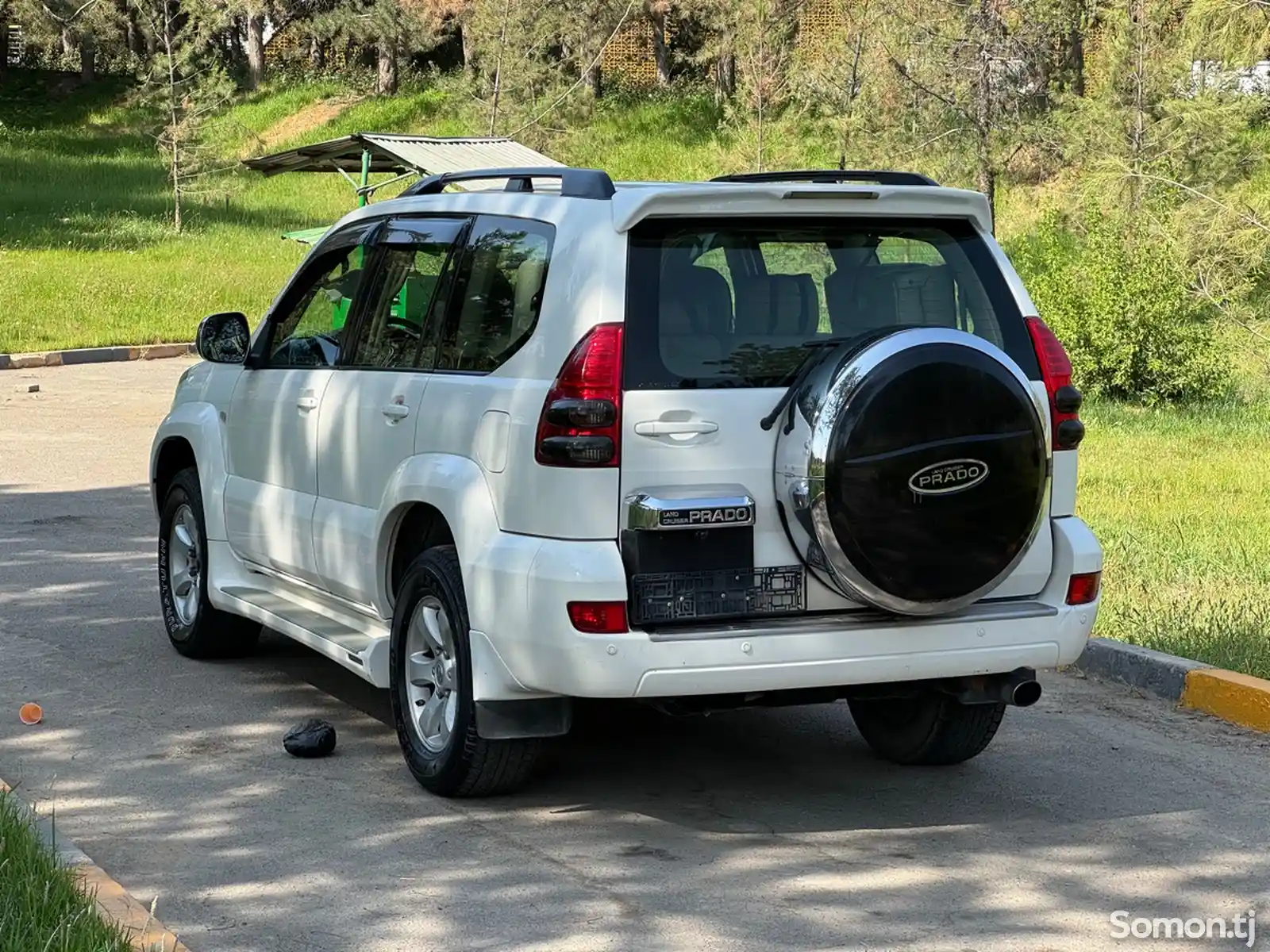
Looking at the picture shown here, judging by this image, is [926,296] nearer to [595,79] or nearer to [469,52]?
[469,52]

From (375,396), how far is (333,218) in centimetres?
3654

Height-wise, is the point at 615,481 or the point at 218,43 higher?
the point at 218,43

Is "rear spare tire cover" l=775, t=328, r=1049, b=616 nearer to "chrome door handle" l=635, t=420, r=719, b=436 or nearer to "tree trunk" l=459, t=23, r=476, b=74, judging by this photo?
"chrome door handle" l=635, t=420, r=719, b=436

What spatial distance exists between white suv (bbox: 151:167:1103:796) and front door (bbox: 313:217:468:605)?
23mm

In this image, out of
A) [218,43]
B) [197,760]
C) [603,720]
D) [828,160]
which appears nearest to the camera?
[197,760]

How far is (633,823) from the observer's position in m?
5.73

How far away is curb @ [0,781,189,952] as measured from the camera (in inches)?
165

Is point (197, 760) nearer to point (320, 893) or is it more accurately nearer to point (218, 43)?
point (320, 893)

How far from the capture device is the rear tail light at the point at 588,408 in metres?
5.25

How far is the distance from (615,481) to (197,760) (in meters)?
2.08

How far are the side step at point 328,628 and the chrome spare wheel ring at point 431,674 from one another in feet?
0.55

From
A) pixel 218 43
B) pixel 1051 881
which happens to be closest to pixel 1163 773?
pixel 1051 881

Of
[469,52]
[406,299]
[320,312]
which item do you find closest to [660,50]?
[469,52]

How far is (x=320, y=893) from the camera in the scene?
4980mm
